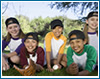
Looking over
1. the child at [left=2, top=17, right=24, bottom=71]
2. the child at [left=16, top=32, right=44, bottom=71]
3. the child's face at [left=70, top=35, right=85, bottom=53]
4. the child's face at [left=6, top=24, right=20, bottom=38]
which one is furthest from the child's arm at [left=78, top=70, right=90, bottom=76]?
the child's face at [left=6, top=24, right=20, bottom=38]

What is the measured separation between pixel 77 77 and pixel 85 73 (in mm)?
144

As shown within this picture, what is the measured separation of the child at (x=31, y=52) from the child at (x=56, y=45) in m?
0.15

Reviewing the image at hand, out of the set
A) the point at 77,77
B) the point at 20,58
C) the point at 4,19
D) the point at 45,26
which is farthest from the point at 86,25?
the point at 4,19

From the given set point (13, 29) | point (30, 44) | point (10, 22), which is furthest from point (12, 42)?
→ point (30, 44)

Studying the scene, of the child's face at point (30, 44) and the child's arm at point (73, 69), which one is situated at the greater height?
the child's face at point (30, 44)

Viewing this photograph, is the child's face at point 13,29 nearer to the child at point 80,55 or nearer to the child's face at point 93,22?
the child at point 80,55

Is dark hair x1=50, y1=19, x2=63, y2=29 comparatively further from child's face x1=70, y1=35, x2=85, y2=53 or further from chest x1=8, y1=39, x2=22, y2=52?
chest x1=8, y1=39, x2=22, y2=52

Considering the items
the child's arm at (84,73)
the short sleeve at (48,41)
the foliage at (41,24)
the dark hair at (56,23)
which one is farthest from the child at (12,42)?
the child's arm at (84,73)

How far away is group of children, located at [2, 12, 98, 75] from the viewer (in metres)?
2.31

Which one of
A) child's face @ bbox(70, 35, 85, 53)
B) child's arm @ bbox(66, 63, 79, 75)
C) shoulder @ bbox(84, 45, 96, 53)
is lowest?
child's arm @ bbox(66, 63, 79, 75)

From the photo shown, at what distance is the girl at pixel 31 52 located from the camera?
2.40 meters

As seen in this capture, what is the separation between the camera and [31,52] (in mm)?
2459

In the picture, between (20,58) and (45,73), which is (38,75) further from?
(20,58)

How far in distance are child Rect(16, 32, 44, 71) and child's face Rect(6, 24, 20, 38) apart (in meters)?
0.31
